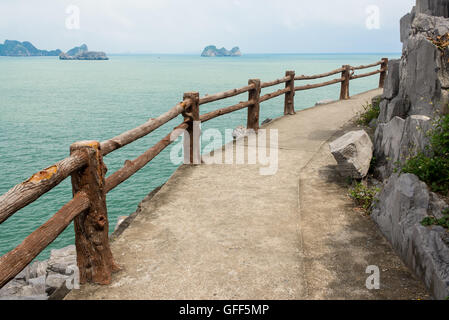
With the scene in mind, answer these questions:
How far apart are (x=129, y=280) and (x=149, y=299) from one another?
361 mm

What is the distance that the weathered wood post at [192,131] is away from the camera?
21.4 ft

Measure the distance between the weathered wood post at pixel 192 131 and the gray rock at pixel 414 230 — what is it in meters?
3.20

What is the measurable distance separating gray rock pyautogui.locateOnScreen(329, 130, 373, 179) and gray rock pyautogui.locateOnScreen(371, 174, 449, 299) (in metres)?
1.05

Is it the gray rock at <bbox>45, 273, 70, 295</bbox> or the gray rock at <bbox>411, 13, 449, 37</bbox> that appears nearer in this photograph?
the gray rock at <bbox>411, 13, 449, 37</bbox>

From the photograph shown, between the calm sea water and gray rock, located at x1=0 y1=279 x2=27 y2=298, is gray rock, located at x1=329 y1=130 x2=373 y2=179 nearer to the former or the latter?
gray rock, located at x1=0 y1=279 x2=27 y2=298

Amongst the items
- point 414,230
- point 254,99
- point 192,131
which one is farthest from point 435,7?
point 414,230

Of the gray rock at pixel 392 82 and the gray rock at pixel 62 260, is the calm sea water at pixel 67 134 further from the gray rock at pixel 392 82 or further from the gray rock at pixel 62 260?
the gray rock at pixel 392 82

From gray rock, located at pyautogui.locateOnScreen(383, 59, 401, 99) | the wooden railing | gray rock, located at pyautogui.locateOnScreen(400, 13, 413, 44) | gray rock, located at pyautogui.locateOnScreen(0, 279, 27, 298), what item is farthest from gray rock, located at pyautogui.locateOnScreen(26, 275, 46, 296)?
gray rock, located at pyautogui.locateOnScreen(400, 13, 413, 44)

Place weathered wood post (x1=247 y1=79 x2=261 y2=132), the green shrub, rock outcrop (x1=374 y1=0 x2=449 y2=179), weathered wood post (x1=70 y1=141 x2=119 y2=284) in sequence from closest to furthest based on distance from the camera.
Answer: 1. weathered wood post (x1=70 y1=141 x2=119 y2=284)
2. the green shrub
3. rock outcrop (x1=374 y1=0 x2=449 y2=179)
4. weathered wood post (x1=247 y1=79 x2=261 y2=132)

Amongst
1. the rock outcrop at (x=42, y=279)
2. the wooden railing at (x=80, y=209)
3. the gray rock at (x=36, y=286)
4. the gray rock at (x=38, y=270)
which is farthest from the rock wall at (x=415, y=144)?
the gray rock at (x=38, y=270)

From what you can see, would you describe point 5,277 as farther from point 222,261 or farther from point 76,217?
point 222,261

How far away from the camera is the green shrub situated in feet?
13.3

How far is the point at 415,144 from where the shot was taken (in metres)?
4.70

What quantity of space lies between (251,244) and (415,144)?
235 centimetres
